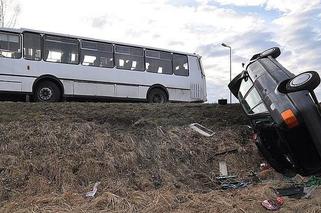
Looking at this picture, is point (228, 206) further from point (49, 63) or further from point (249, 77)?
point (49, 63)

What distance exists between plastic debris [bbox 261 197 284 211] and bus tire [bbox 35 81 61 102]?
972 centimetres

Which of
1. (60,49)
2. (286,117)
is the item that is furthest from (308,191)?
(60,49)

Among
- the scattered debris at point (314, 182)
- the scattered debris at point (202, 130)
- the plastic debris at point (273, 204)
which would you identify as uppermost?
the scattered debris at point (202, 130)

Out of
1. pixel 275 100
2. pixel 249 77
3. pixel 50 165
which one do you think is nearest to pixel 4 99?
pixel 50 165

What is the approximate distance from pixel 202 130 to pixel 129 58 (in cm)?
745

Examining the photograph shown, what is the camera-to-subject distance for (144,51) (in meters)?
18.6

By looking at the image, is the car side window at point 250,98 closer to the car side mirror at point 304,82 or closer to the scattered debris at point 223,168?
the car side mirror at point 304,82

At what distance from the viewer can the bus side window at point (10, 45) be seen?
582 inches

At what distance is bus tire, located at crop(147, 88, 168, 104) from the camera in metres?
18.3

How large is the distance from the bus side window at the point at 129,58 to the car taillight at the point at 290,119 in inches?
532

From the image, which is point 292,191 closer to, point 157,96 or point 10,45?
point 10,45

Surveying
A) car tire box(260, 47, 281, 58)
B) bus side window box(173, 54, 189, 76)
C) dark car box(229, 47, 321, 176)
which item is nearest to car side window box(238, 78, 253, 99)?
dark car box(229, 47, 321, 176)

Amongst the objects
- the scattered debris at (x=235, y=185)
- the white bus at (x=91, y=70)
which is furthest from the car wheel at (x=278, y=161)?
the white bus at (x=91, y=70)

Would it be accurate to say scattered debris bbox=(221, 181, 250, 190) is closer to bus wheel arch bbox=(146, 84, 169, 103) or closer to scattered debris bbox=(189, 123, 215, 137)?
scattered debris bbox=(189, 123, 215, 137)
